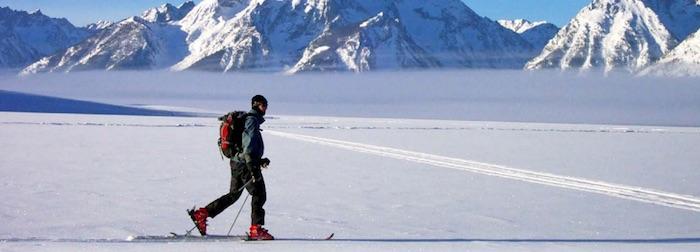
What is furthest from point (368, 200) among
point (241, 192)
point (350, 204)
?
point (241, 192)

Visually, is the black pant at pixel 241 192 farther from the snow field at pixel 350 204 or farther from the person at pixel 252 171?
the snow field at pixel 350 204

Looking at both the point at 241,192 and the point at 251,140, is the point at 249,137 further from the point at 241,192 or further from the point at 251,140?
the point at 241,192

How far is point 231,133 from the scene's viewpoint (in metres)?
12.8

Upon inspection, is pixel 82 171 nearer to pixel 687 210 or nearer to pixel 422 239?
pixel 422 239

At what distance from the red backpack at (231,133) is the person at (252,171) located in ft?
0.30

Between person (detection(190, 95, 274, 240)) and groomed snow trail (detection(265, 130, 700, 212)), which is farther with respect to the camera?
groomed snow trail (detection(265, 130, 700, 212))

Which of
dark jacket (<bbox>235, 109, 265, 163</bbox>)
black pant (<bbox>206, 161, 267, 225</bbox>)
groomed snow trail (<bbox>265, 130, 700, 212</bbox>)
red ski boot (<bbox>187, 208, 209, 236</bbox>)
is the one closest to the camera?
dark jacket (<bbox>235, 109, 265, 163</bbox>)

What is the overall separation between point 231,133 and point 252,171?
24.4 inches

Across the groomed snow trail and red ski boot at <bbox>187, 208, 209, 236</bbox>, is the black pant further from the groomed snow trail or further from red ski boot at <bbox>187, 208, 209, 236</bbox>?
the groomed snow trail

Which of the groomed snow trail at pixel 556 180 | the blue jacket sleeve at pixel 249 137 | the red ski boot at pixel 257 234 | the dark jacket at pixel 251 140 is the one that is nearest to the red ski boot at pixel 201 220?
the red ski boot at pixel 257 234

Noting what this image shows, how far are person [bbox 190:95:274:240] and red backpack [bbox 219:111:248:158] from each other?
9cm

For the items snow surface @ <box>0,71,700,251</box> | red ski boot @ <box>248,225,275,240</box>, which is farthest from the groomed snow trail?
red ski boot @ <box>248,225,275,240</box>

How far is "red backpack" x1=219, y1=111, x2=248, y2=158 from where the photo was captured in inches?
501

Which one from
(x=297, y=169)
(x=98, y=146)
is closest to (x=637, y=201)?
(x=297, y=169)
